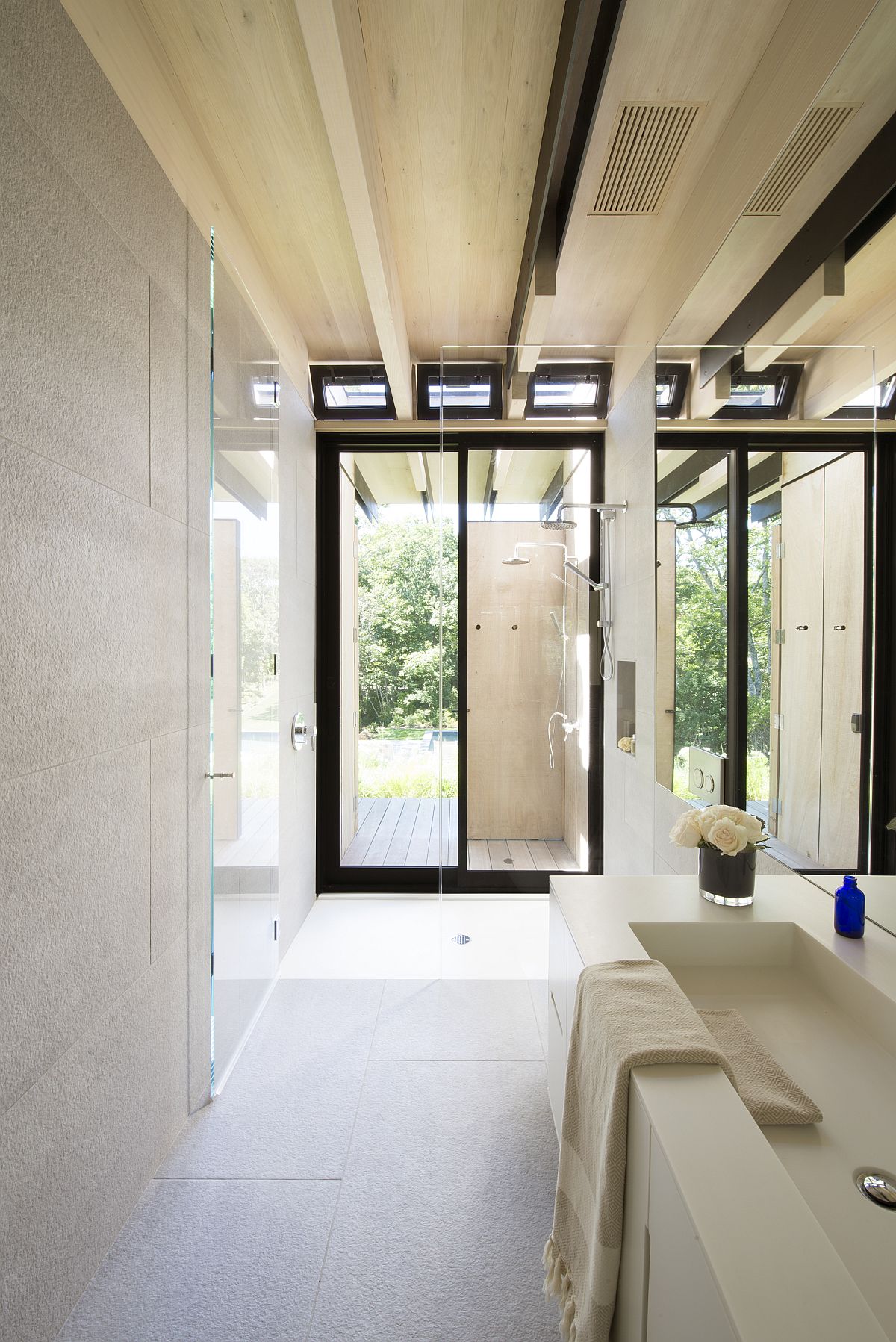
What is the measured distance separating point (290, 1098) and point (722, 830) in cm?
150

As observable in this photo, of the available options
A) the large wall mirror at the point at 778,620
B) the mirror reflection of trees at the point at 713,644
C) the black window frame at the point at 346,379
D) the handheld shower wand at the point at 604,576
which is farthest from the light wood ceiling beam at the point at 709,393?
the black window frame at the point at 346,379

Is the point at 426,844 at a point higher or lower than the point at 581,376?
lower

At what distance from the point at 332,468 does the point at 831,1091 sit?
3325 mm

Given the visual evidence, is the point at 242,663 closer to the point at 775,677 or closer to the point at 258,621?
the point at 258,621

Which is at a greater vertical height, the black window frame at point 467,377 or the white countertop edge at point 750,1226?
the black window frame at point 467,377

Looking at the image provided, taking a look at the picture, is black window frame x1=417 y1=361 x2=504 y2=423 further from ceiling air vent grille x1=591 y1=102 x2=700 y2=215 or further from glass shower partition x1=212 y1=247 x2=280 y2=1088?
ceiling air vent grille x1=591 y1=102 x2=700 y2=215

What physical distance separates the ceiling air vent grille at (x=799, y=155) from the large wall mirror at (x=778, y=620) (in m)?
0.40

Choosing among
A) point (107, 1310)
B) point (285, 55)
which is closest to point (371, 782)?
point (107, 1310)

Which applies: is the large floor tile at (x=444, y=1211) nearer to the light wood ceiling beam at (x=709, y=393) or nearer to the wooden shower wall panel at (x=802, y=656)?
the wooden shower wall panel at (x=802, y=656)

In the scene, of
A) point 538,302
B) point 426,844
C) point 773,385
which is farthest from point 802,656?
point 426,844

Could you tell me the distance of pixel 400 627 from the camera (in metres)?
3.50

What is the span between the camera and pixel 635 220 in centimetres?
225

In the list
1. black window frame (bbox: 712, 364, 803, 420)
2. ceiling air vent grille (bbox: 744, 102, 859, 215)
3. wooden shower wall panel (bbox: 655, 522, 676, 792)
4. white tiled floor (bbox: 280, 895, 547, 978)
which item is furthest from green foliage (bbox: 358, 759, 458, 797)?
ceiling air vent grille (bbox: 744, 102, 859, 215)

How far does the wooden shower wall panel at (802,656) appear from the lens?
133 centimetres
